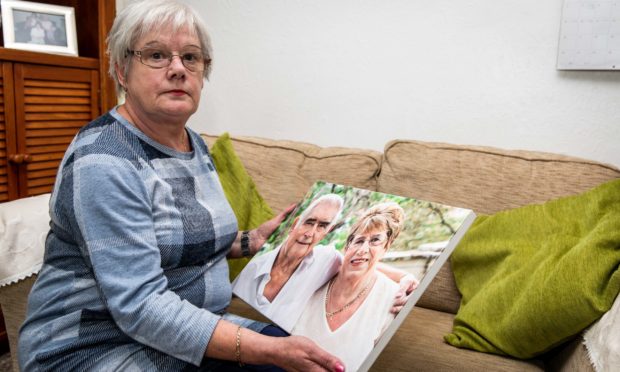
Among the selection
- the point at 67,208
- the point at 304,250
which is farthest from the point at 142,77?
the point at 304,250

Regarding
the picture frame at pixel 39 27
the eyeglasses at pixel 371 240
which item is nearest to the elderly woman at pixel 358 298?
the eyeglasses at pixel 371 240

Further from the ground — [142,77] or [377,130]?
[142,77]

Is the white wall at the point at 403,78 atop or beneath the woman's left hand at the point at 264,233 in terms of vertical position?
atop

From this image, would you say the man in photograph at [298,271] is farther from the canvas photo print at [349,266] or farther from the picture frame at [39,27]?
the picture frame at [39,27]

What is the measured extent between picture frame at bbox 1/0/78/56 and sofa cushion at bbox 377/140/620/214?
1592 mm

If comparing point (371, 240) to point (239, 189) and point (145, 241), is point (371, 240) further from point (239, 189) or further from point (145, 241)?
point (239, 189)

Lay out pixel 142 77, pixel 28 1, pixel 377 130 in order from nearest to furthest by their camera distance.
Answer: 1. pixel 142 77
2. pixel 377 130
3. pixel 28 1

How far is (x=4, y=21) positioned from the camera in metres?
2.15

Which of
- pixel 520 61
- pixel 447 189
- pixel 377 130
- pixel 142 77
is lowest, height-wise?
pixel 447 189

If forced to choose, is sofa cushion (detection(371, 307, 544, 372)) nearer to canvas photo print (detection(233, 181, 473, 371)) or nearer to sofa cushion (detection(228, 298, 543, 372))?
sofa cushion (detection(228, 298, 543, 372))

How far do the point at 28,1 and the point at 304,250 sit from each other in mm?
1879

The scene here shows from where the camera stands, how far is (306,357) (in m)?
0.89

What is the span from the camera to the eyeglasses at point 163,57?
1085 mm

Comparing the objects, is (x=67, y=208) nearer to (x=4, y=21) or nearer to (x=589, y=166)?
(x=589, y=166)
